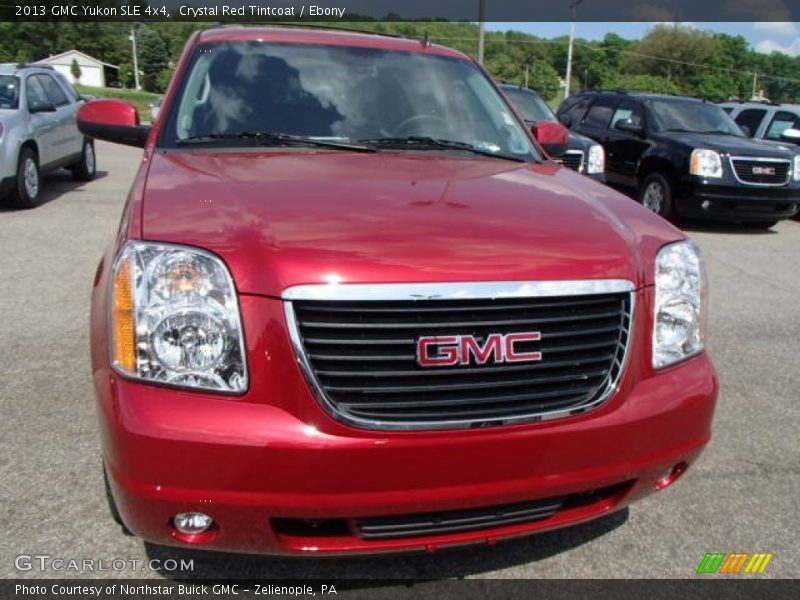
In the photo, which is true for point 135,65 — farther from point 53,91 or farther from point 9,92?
point 9,92

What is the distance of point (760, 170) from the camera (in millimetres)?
9828

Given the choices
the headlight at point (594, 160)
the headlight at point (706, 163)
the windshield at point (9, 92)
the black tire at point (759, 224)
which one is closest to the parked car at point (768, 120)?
the black tire at point (759, 224)

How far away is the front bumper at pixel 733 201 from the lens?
31.9ft

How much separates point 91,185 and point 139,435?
11009 mm

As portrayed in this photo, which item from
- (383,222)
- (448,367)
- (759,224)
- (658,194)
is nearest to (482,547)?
(448,367)

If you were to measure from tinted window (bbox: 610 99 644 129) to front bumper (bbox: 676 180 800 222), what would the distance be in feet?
5.35

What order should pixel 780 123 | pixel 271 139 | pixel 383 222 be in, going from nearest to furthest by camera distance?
1. pixel 383 222
2. pixel 271 139
3. pixel 780 123

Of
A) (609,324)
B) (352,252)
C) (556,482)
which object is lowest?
(556,482)

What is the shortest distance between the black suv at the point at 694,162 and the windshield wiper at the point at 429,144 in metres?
7.35

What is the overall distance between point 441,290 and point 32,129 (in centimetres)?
927

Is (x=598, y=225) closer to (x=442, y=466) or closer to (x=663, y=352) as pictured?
(x=663, y=352)

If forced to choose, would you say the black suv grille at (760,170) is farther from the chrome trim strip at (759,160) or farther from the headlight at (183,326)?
the headlight at (183,326)

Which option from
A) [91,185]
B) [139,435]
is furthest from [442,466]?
[91,185]

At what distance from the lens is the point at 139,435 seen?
188 centimetres
